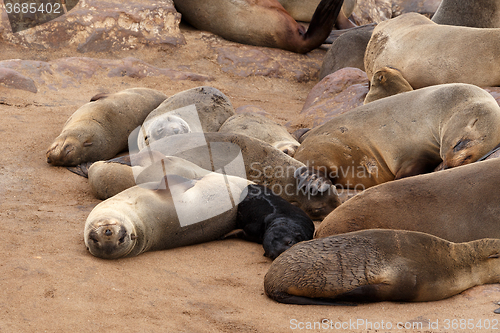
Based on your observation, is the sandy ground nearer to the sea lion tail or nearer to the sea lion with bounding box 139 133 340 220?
the sea lion with bounding box 139 133 340 220

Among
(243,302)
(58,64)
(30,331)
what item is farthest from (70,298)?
(58,64)

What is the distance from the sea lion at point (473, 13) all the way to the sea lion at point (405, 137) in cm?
250

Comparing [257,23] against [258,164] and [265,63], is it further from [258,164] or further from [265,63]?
[258,164]

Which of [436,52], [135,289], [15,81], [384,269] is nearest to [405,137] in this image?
[436,52]

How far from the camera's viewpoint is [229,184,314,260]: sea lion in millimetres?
3439

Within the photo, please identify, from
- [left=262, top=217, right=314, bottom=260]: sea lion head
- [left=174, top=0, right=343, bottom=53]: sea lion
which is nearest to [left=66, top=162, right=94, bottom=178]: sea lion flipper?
[left=262, top=217, right=314, bottom=260]: sea lion head

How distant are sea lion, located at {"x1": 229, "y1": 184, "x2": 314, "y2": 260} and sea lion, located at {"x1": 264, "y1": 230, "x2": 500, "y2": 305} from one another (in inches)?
30.1

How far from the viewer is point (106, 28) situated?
862 centimetres

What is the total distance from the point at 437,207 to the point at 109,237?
1869 millimetres

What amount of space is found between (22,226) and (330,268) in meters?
2.06

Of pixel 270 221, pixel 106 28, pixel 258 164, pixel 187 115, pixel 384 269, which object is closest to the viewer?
pixel 384 269

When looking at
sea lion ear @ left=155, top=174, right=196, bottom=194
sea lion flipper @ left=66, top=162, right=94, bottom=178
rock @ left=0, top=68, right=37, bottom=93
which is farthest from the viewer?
rock @ left=0, top=68, right=37, bottom=93

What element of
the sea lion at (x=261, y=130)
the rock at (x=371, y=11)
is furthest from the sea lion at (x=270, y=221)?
the rock at (x=371, y=11)

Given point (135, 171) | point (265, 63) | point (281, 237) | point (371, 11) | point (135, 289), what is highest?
point (135, 289)
